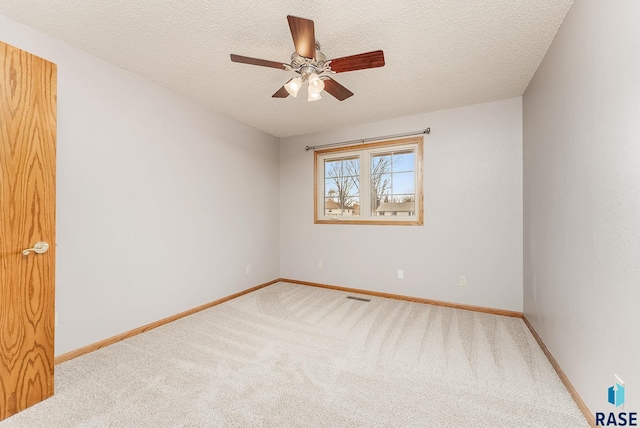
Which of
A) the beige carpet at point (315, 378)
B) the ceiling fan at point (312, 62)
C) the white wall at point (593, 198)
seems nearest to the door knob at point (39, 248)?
the beige carpet at point (315, 378)

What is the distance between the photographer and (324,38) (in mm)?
2010

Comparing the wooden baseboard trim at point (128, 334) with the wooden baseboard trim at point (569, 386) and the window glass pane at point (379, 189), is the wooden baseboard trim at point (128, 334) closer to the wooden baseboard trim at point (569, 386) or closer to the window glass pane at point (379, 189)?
the window glass pane at point (379, 189)

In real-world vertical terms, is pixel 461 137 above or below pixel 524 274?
above

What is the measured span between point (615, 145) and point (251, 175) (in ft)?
12.1

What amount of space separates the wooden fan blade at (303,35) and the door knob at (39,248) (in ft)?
6.48

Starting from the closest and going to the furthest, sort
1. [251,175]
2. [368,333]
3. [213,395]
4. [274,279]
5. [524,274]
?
[213,395] < [368,333] < [524,274] < [251,175] < [274,279]

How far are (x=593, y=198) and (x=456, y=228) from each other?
1942mm

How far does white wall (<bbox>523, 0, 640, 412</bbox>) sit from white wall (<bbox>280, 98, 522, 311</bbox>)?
871 mm

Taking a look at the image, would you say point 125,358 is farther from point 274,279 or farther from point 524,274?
point 524,274

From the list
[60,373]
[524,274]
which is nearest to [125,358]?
[60,373]

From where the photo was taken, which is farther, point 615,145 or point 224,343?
point 224,343

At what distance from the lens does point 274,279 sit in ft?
14.8

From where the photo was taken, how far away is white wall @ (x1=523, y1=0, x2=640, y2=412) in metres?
1.15

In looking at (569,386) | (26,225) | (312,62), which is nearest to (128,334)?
(26,225)
